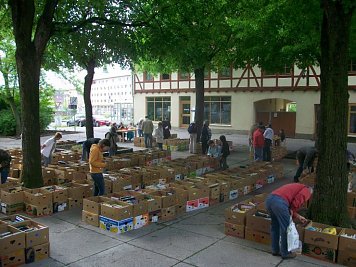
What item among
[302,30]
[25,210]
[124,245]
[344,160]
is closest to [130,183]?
[25,210]

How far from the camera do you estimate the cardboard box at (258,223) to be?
6.58 m

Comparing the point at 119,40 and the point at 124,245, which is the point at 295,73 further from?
the point at 124,245

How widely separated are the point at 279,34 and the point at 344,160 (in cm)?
848

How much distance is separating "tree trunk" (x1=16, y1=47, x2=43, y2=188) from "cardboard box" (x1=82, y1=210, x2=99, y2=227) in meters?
2.28

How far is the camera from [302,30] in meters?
12.6

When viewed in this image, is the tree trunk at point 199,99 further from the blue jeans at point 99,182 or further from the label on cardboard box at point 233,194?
the blue jeans at point 99,182

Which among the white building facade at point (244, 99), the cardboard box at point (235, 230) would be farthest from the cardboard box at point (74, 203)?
the white building facade at point (244, 99)

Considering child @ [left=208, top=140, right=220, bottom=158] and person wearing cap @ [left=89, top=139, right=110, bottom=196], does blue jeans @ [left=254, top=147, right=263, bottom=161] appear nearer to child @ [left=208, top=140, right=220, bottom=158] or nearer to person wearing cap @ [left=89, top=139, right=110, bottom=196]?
child @ [left=208, top=140, right=220, bottom=158]

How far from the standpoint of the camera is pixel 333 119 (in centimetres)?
676

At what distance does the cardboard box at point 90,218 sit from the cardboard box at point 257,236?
293cm

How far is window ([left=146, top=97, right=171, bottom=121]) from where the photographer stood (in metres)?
33.4

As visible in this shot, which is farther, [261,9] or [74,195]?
[261,9]

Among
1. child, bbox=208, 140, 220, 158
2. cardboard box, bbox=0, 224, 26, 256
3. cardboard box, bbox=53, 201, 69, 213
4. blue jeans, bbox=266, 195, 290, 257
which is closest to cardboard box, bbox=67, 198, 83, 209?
cardboard box, bbox=53, 201, 69, 213

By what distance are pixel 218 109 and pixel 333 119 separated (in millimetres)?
23727
